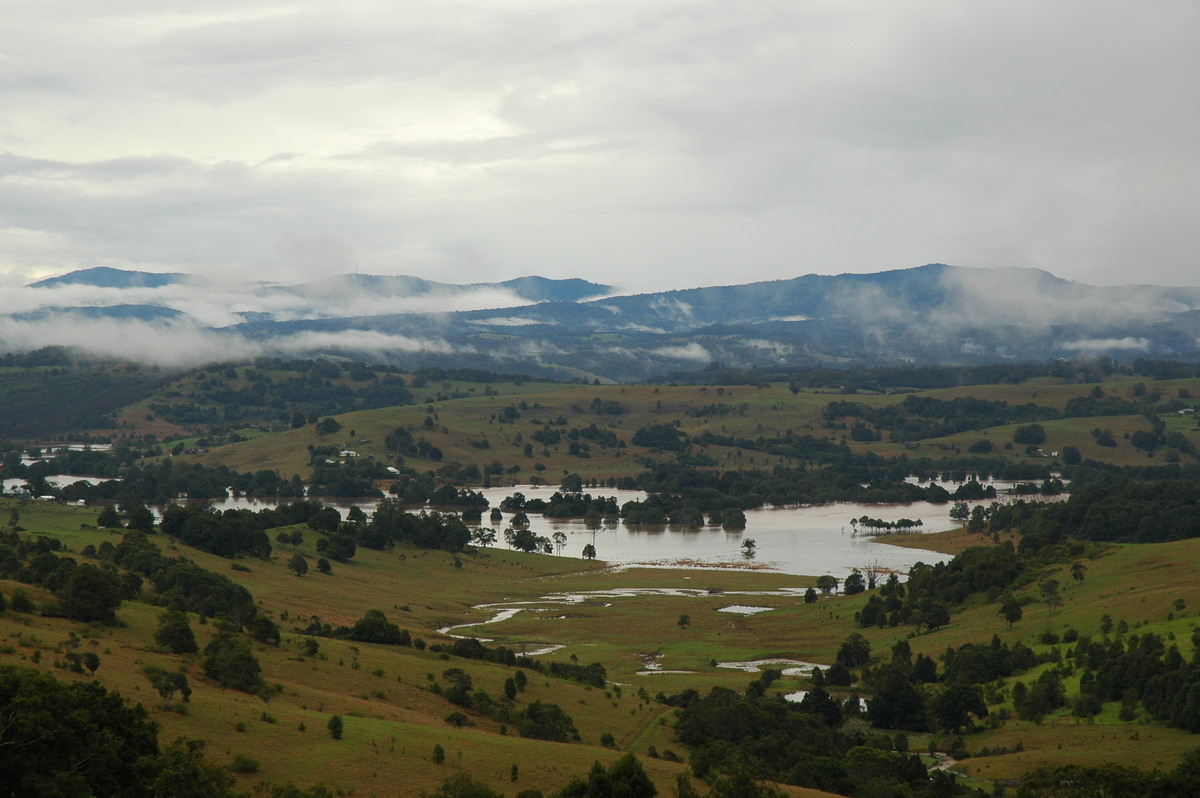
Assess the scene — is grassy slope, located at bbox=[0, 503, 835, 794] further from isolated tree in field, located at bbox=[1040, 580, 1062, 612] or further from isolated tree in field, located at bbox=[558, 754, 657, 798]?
isolated tree in field, located at bbox=[1040, 580, 1062, 612]

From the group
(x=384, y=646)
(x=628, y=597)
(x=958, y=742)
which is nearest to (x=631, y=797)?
(x=958, y=742)

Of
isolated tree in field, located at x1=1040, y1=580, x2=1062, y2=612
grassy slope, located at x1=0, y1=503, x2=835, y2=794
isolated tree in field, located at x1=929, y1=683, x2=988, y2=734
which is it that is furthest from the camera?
isolated tree in field, located at x1=1040, y1=580, x2=1062, y2=612

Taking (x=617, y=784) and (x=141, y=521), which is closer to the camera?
(x=617, y=784)

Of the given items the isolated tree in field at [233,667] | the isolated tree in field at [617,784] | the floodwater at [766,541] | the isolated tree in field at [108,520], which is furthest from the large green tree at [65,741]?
the floodwater at [766,541]

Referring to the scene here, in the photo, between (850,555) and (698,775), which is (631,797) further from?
(850,555)

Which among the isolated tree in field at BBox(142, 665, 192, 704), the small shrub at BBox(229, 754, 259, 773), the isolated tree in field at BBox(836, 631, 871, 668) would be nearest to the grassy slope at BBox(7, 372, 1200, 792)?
the small shrub at BBox(229, 754, 259, 773)

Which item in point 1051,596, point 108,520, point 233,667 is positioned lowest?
point 1051,596

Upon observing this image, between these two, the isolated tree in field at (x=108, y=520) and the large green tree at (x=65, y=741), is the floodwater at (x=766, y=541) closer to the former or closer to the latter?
the isolated tree in field at (x=108, y=520)

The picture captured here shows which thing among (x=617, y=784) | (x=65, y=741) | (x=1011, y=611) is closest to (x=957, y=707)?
(x=1011, y=611)

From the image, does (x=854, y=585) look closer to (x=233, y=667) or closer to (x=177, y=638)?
(x=177, y=638)

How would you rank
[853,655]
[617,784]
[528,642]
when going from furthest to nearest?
[528,642] → [853,655] → [617,784]

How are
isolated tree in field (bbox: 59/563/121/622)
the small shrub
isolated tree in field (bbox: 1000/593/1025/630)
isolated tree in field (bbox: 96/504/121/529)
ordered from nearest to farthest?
1. the small shrub
2. isolated tree in field (bbox: 59/563/121/622)
3. isolated tree in field (bbox: 1000/593/1025/630)
4. isolated tree in field (bbox: 96/504/121/529)
